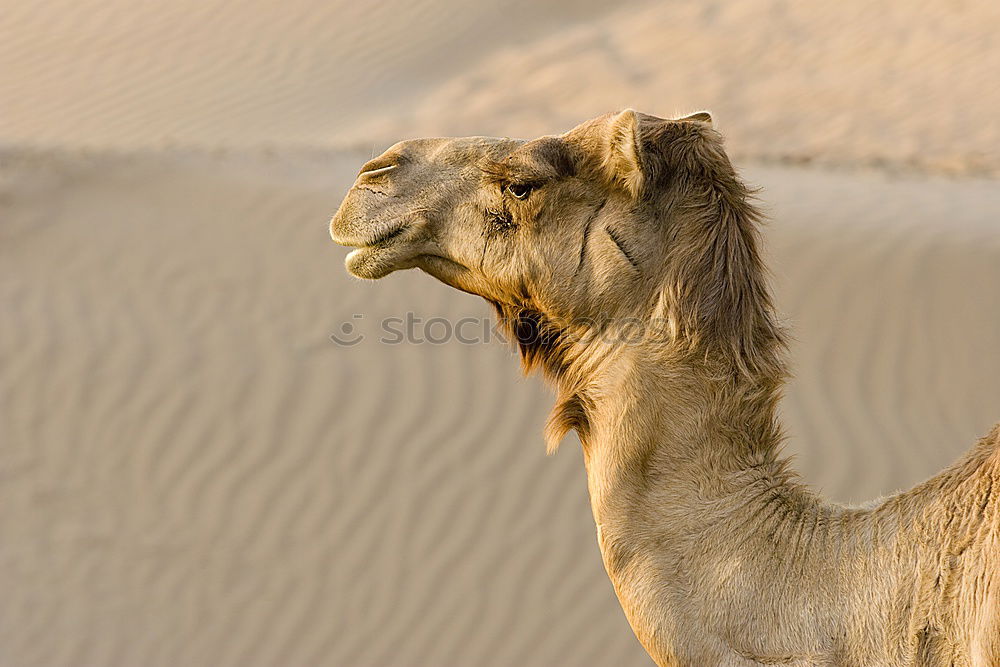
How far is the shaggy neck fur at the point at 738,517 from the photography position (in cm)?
254

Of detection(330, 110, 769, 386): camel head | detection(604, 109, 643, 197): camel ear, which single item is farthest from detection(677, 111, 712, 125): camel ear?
detection(604, 109, 643, 197): camel ear

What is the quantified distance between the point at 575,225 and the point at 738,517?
2.48 ft

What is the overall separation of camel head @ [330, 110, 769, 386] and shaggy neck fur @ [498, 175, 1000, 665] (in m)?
0.01

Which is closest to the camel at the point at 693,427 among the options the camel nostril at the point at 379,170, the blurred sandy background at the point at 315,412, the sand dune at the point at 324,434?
the camel nostril at the point at 379,170

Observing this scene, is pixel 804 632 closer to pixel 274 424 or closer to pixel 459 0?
pixel 274 424

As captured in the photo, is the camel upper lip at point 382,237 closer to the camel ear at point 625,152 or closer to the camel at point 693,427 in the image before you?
the camel at point 693,427

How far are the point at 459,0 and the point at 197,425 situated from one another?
1207cm

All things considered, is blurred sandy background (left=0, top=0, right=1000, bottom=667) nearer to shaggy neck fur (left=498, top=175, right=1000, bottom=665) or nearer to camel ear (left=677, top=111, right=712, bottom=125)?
camel ear (left=677, top=111, right=712, bottom=125)

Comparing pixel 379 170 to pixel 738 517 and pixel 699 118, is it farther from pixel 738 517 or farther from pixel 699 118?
pixel 738 517

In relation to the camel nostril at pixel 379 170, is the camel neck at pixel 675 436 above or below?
below

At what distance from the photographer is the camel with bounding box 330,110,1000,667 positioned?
8.36 feet

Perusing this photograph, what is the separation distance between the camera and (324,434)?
7961 millimetres

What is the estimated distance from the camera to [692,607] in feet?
8.46

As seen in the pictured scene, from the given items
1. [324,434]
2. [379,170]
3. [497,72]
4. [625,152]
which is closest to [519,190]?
[625,152]
